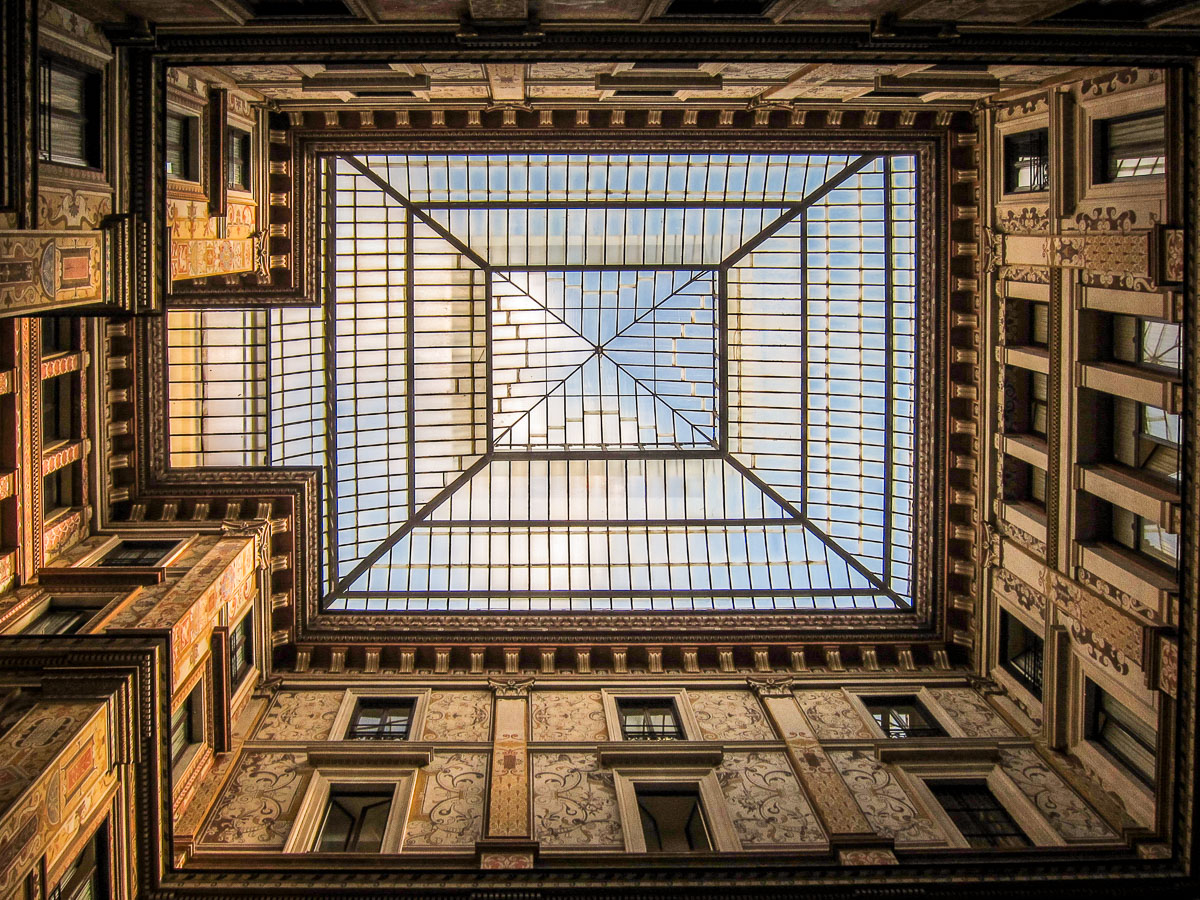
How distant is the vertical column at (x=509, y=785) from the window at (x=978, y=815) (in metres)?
8.59

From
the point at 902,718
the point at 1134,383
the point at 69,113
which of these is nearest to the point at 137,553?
the point at 69,113

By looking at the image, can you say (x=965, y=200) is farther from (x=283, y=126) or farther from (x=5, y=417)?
(x=5, y=417)

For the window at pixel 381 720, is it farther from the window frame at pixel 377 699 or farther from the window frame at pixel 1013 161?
the window frame at pixel 1013 161

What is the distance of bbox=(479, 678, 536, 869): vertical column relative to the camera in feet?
50.6

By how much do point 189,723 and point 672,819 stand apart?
1006 cm

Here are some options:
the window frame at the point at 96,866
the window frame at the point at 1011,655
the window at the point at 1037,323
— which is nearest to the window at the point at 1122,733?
the window frame at the point at 1011,655

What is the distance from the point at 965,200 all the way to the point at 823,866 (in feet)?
54.6

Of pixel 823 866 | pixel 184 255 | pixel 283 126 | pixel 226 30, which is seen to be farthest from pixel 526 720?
pixel 283 126

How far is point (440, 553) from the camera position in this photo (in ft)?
86.3

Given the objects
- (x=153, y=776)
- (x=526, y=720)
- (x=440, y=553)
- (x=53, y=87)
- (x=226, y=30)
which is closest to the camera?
(x=53, y=87)

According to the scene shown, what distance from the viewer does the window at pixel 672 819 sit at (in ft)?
55.0

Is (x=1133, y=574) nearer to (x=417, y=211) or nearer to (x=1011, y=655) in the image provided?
(x=1011, y=655)

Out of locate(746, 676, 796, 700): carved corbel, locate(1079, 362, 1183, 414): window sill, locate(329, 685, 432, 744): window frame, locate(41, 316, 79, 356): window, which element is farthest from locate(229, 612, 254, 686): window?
locate(1079, 362, 1183, 414): window sill

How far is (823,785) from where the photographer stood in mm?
17672
